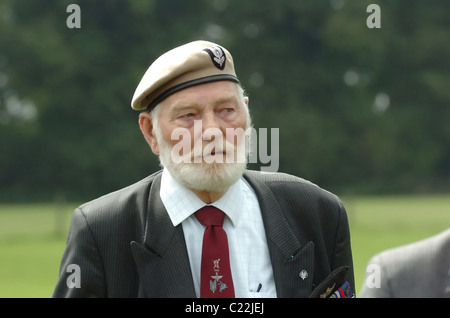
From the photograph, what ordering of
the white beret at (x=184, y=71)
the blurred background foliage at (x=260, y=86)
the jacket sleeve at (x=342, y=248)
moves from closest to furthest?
the white beret at (x=184, y=71) < the jacket sleeve at (x=342, y=248) < the blurred background foliage at (x=260, y=86)

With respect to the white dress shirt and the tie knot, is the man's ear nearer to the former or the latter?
the white dress shirt

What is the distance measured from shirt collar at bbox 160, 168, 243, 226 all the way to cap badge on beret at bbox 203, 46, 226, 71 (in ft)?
1.50

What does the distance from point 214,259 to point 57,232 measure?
1604 cm

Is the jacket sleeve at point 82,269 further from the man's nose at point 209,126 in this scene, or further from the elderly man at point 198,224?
the man's nose at point 209,126

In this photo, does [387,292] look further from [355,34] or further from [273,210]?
[355,34]

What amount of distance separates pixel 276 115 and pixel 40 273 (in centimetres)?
1963

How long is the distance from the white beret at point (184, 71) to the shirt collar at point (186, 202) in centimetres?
32

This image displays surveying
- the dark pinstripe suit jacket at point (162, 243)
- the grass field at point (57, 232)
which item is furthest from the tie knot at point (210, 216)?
the grass field at point (57, 232)

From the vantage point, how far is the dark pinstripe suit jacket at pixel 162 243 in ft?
7.75

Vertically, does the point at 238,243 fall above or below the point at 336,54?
below

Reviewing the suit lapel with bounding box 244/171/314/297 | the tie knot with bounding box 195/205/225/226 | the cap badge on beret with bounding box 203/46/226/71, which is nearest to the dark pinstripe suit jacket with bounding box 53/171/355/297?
the suit lapel with bounding box 244/171/314/297

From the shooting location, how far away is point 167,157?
8.48 feet

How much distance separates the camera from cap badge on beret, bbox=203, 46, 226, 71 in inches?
97.7

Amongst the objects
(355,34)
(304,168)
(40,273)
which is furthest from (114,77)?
(40,273)
